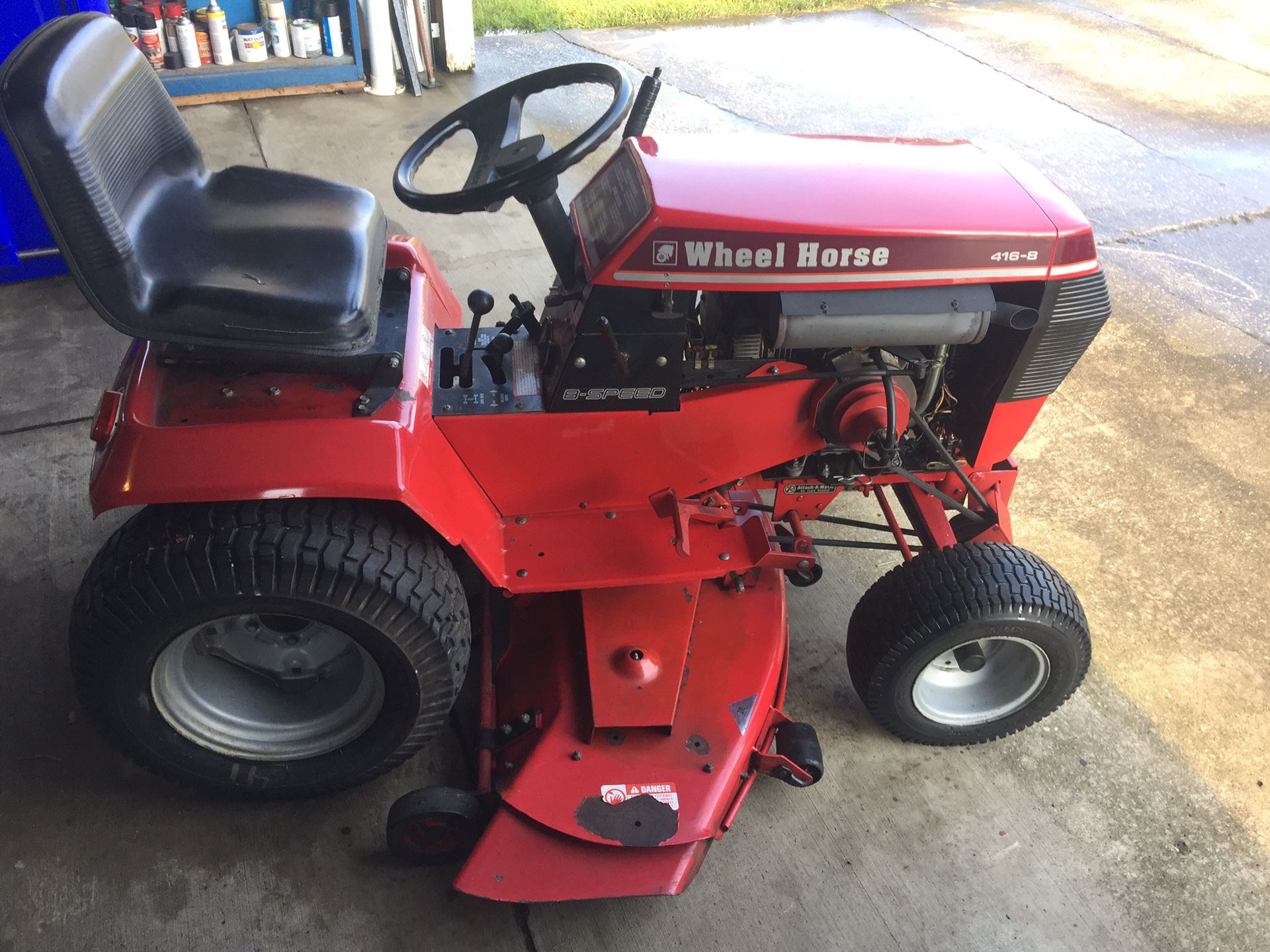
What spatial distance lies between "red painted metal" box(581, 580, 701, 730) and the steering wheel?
0.86 meters

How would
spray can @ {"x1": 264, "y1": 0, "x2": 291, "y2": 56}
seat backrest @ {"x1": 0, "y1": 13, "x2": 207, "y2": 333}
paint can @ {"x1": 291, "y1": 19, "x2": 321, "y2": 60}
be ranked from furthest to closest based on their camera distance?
paint can @ {"x1": 291, "y1": 19, "x2": 321, "y2": 60} < spray can @ {"x1": 264, "y1": 0, "x2": 291, "y2": 56} < seat backrest @ {"x1": 0, "y1": 13, "x2": 207, "y2": 333}

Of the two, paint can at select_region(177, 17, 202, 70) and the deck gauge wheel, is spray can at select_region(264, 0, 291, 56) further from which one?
the deck gauge wheel

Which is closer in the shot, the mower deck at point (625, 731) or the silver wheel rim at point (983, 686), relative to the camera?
the mower deck at point (625, 731)

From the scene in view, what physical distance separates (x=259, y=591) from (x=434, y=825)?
1.84 ft

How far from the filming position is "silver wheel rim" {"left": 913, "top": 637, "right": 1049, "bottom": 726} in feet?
6.81

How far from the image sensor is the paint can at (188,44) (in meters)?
4.68

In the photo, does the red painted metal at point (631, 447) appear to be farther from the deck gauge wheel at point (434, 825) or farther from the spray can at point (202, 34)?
the spray can at point (202, 34)

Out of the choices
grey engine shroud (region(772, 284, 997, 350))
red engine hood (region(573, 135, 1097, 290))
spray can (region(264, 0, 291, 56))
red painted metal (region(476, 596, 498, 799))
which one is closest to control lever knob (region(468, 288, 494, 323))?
red engine hood (region(573, 135, 1097, 290))

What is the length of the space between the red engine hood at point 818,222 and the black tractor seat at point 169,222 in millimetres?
511

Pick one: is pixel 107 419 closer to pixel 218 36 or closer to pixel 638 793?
pixel 638 793

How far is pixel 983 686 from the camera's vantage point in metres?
2.16

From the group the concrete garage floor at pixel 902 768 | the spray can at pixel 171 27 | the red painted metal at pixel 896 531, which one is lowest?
the concrete garage floor at pixel 902 768

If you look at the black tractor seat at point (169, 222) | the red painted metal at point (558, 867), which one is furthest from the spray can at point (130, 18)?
the red painted metal at point (558, 867)

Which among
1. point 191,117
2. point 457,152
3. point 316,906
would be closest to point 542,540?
point 316,906
